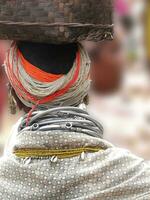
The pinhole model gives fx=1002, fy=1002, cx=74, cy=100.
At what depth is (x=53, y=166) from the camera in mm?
4344

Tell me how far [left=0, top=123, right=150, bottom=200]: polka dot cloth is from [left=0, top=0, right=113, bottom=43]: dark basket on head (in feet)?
1.40

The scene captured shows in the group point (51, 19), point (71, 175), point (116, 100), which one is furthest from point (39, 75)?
point (116, 100)

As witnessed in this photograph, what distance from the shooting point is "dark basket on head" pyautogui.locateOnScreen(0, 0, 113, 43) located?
4.28 m

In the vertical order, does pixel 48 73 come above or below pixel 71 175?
above

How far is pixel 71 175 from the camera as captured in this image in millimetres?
4324

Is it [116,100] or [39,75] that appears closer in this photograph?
[39,75]

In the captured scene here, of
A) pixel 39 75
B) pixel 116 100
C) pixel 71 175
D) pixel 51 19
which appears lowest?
pixel 116 100

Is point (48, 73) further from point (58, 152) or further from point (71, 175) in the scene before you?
point (71, 175)

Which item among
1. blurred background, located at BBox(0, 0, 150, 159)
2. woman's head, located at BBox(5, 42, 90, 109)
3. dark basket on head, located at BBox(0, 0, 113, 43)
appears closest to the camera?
dark basket on head, located at BBox(0, 0, 113, 43)

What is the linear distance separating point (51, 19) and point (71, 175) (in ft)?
2.22

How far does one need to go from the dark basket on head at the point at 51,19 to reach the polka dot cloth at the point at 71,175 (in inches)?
16.8

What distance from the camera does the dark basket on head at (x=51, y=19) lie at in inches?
169

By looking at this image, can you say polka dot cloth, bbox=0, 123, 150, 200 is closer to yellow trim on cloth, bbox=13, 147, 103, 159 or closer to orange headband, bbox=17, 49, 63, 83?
yellow trim on cloth, bbox=13, 147, 103, 159

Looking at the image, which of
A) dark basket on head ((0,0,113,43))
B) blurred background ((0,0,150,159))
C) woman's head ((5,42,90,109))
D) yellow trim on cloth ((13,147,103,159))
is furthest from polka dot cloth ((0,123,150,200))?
blurred background ((0,0,150,159))
